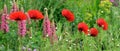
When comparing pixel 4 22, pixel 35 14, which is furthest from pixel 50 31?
pixel 4 22

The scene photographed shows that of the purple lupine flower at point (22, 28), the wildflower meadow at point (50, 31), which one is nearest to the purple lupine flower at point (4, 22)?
the wildflower meadow at point (50, 31)

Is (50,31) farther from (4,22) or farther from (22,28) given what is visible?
(4,22)

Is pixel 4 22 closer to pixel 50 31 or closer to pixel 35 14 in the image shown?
pixel 35 14

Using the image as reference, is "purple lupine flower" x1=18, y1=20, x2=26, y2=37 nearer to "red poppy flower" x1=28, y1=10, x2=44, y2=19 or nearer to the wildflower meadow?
the wildflower meadow

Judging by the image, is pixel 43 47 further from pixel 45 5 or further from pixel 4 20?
pixel 45 5

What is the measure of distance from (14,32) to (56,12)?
1.59 meters

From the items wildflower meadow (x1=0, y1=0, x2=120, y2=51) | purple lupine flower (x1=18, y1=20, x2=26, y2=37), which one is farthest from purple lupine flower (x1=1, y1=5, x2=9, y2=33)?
purple lupine flower (x1=18, y1=20, x2=26, y2=37)

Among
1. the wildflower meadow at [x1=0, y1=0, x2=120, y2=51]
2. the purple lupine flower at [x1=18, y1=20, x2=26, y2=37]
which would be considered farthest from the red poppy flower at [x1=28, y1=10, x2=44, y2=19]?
the purple lupine flower at [x1=18, y1=20, x2=26, y2=37]

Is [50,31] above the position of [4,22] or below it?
below

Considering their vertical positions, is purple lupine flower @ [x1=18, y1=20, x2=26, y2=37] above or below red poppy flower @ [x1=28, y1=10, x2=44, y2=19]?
below

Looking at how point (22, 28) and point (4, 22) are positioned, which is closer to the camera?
point (22, 28)

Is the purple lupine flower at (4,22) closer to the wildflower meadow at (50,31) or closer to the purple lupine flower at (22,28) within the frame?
the wildflower meadow at (50,31)

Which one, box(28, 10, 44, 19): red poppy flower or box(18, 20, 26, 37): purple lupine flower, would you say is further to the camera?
box(28, 10, 44, 19): red poppy flower

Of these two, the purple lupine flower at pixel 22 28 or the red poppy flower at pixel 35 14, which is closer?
the purple lupine flower at pixel 22 28
